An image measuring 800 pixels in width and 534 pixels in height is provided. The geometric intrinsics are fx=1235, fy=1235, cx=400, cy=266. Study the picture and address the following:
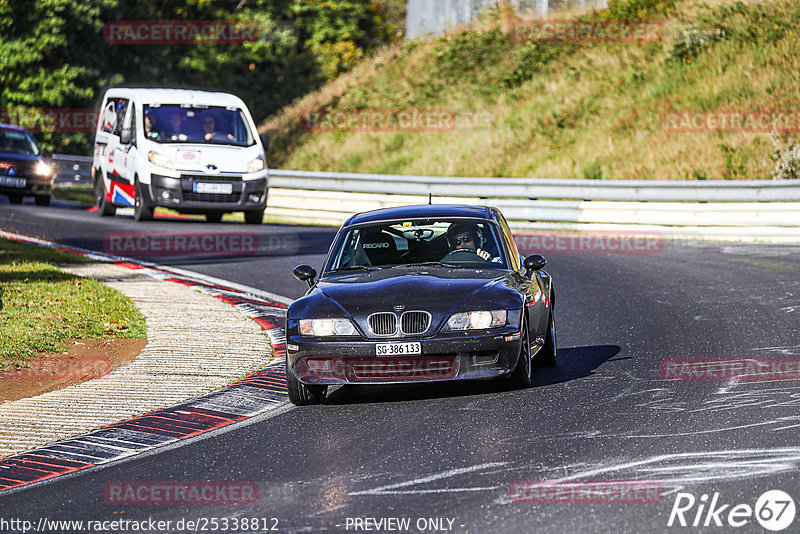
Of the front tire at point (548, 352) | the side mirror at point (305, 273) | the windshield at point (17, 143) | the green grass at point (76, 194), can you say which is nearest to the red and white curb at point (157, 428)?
the side mirror at point (305, 273)

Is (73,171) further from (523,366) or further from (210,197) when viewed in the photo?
(523,366)

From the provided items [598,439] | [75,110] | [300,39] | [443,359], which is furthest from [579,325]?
[300,39]

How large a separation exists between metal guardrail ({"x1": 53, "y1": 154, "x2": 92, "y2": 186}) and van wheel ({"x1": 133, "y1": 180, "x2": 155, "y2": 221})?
66.4 feet

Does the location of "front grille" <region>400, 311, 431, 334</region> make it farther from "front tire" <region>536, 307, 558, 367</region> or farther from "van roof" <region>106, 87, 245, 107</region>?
"van roof" <region>106, 87, 245, 107</region>

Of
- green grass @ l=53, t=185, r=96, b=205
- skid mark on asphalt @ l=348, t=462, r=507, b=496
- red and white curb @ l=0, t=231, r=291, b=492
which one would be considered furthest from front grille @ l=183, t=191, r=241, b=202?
skid mark on asphalt @ l=348, t=462, r=507, b=496

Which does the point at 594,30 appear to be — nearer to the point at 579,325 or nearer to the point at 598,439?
the point at 579,325

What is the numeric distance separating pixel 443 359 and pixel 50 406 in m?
3.00

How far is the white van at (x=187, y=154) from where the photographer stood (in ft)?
72.8

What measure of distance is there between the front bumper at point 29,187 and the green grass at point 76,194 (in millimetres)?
5069

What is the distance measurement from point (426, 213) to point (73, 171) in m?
35.1

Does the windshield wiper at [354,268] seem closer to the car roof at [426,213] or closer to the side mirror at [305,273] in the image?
the side mirror at [305,273]

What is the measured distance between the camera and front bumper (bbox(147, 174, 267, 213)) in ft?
72.6

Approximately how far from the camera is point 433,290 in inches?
358

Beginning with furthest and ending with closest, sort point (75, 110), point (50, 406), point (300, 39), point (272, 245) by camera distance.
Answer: point (300, 39) → point (75, 110) → point (272, 245) → point (50, 406)
